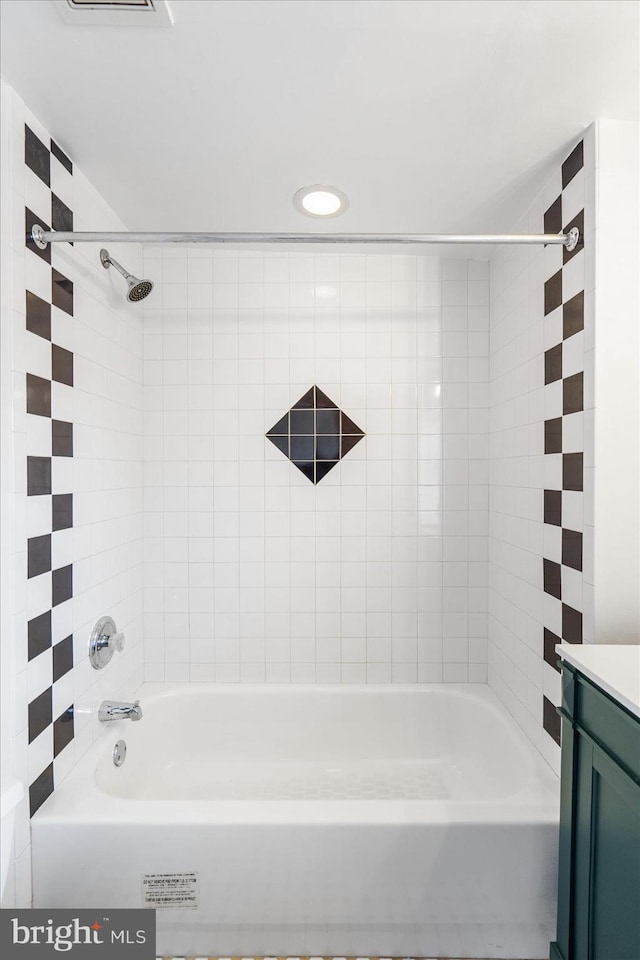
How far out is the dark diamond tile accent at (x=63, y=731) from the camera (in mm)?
1616

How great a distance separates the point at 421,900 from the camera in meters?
1.51

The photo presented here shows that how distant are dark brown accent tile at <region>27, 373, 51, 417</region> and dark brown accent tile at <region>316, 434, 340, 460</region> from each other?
116 cm

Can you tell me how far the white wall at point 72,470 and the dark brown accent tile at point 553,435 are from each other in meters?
1.52

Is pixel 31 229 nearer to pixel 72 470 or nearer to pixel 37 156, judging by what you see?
pixel 37 156

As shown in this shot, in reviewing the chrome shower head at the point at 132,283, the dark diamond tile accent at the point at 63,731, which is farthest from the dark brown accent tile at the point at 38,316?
the dark diamond tile accent at the point at 63,731

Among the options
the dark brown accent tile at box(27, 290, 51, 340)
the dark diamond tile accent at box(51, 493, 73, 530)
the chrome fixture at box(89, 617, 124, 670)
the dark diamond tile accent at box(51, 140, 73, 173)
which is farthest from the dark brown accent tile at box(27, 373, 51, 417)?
the chrome fixture at box(89, 617, 124, 670)

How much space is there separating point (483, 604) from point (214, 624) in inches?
47.4

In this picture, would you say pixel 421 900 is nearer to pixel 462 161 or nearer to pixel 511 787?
pixel 511 787

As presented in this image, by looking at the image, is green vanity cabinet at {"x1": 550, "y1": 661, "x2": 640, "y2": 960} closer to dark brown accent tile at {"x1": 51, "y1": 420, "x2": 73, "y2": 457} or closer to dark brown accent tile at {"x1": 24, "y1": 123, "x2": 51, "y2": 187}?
dark brown accent tile at {"x1": 51, "y1": 420, "x2": 73, "y2": 457}

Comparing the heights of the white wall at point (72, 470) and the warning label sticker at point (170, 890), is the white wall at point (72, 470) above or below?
above

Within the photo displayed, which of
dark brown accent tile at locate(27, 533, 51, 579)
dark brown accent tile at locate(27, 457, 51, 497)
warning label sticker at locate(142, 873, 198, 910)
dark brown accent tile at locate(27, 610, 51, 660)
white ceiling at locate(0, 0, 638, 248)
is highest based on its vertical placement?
white ceiling at locate(0, 0, 638, 248)

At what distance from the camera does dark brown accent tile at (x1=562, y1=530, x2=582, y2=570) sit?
1.55 m

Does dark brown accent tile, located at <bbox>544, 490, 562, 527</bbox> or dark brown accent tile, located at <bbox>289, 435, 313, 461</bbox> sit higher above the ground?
dark brown accent tile, located at <bbox>289, 435, 313, 461</bbox>

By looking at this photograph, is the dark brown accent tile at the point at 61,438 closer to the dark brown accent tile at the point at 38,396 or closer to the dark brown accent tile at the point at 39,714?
the dark brown accent tile at the point at 38,396
